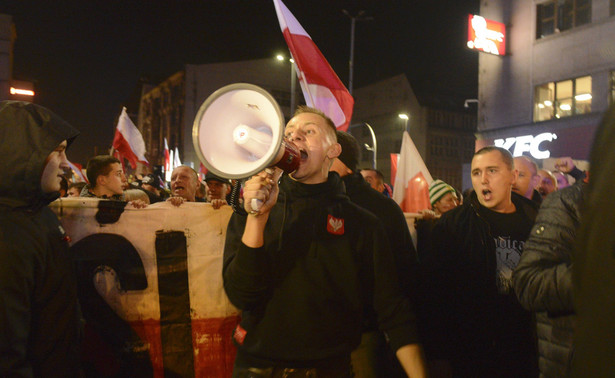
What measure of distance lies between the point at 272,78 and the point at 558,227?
42.6 m

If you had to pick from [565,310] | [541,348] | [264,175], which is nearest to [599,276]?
[565,310]

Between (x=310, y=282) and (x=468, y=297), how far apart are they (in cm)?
154

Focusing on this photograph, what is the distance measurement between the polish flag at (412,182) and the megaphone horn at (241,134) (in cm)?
367

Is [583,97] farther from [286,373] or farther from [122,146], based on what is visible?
[286,373]

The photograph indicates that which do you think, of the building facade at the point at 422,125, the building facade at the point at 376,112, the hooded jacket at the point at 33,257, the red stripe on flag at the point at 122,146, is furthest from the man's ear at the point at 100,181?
the building facade at the point at 422,125

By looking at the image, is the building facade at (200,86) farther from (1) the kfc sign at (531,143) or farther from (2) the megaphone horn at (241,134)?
(2) the megaphone horn at (241,134)

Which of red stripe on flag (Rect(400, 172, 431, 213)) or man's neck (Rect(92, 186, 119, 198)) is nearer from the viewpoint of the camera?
man's neck (Rect(92, 186, 119, 198))

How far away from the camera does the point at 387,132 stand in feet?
147

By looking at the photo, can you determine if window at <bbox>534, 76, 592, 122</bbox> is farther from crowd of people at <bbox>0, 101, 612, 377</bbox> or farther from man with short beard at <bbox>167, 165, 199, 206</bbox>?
crowd of people at <bbox>0, 101, 612, 377</bbox>

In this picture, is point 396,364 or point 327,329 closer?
point 327,329

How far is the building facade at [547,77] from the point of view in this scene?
1662cm

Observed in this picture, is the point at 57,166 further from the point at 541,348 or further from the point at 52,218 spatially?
the point at 541,348

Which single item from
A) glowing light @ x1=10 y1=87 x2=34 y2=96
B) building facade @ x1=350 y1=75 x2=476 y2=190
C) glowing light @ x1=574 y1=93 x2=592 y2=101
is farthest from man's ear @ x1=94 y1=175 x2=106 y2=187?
building facade @ x1=350 y1=75 x2=476 y2=190

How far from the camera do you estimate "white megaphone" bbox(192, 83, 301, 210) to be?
1.75 metres
